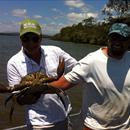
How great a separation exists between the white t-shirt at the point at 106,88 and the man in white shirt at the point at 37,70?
56 cm

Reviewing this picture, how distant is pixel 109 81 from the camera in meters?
4.07

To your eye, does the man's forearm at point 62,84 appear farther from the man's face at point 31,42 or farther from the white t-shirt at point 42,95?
the man's face at point 31,42

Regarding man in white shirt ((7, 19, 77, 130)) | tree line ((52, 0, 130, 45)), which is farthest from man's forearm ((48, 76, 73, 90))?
tree line ((52, 0, 130, 45))

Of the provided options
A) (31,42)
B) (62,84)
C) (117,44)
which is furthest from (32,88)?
(117,44)

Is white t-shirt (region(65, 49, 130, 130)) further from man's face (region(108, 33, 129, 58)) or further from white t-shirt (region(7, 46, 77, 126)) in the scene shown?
white t-shirt (region(7, 46, 77, 126))

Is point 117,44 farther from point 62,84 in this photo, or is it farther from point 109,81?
point 62,84

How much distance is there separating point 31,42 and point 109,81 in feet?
3.36

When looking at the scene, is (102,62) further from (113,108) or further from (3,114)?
(3,114)

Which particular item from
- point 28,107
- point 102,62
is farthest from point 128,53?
point 28,107

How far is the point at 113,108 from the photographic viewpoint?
4.11m

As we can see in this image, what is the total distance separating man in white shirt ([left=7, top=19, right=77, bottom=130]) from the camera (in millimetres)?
4605

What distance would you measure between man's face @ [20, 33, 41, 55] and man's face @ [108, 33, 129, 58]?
3.05ft

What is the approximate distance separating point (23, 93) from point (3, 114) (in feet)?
29.7

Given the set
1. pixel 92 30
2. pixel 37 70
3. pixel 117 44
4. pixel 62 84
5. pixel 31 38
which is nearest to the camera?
pixel 117 44
